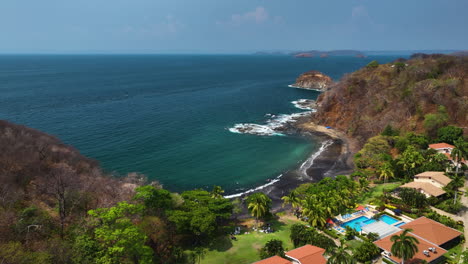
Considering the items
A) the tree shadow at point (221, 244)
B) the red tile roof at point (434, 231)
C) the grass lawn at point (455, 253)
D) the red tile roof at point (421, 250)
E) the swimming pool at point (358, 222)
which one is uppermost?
the red tile roof at point (434, 231)

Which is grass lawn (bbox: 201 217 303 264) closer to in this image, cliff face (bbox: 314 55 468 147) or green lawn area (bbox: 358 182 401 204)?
green lawn area (bbox: 358 182 401 204)

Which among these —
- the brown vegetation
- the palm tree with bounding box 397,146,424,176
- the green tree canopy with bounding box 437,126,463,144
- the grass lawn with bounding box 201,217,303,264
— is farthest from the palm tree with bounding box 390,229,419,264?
the green tree canopy with bounding box 437,126,463,144

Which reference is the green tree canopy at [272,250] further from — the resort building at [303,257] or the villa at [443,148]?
the villa at [443,148]

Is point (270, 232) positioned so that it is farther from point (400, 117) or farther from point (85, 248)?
point (400, 117)

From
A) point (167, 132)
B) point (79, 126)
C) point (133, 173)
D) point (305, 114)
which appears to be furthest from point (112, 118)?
point (305, 114)

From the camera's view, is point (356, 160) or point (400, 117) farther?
point (400, 117)

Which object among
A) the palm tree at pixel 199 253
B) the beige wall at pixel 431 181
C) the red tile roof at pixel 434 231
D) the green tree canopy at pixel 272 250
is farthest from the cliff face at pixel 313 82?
the palm tree at pixel 199 253
